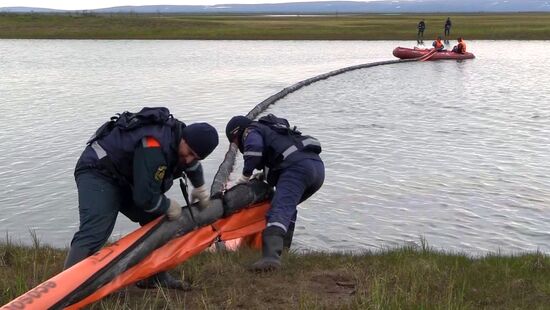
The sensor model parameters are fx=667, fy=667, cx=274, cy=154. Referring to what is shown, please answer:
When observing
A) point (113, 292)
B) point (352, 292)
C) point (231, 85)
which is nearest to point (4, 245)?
point (113, 292)

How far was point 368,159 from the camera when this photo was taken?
1380 cm

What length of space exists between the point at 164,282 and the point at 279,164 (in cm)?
191

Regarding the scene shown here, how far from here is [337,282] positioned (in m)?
6.12

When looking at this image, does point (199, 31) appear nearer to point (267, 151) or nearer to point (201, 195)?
point (267, 151)

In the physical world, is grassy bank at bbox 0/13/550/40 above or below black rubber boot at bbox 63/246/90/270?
below

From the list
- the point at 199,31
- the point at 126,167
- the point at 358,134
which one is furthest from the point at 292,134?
the point at 199,31

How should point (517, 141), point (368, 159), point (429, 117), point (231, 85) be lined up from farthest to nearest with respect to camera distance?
point (231, 85) < point (429, 117) < point (517, 141) < point (368, 159)

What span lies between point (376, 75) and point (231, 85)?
8.38 m

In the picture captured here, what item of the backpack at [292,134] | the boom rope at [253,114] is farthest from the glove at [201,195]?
the boom rope at [253,114]

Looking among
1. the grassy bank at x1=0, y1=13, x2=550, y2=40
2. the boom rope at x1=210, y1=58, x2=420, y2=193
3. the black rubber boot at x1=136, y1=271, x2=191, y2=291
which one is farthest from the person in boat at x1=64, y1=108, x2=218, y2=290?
the grassy bank at x1=0, y1=13, x2=550, y2=40

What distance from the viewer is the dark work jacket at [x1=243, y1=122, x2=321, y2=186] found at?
6.98 metres

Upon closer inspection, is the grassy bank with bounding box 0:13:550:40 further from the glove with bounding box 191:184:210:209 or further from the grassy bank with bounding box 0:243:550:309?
the glove with bounding box 191:184:210:209

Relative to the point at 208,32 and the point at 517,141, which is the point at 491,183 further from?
the point at 208,32

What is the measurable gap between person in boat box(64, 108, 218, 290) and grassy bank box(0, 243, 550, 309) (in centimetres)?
68
